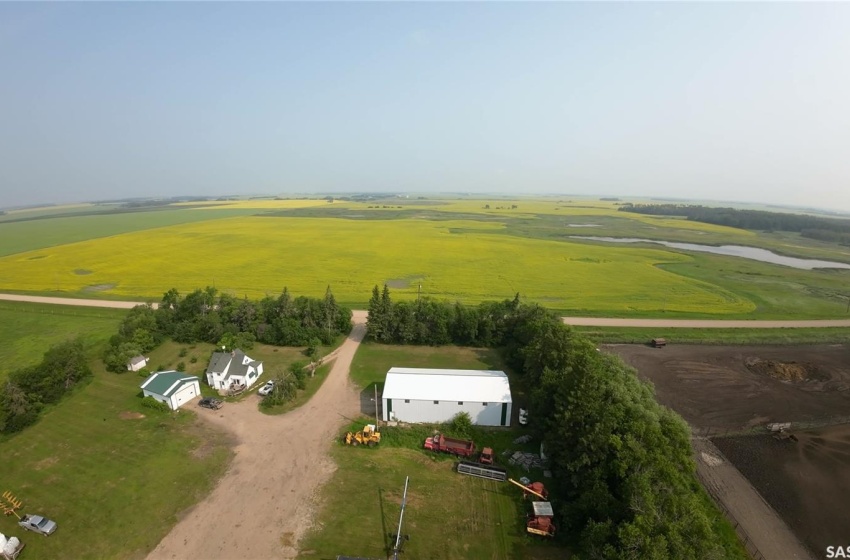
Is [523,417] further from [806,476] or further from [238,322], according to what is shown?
[238,322]

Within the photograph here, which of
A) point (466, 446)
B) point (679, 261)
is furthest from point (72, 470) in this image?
point (679, 261)

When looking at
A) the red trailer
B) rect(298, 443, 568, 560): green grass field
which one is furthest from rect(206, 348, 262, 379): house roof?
the red trailer

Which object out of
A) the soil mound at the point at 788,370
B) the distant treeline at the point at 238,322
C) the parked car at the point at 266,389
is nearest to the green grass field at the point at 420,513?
the parked car at the point at 266,389

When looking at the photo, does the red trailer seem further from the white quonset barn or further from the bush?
the bush

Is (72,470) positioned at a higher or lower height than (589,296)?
lower

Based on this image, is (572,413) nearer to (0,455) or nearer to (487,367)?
(487,367)

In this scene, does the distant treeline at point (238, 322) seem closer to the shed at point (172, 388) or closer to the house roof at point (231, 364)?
the house roof at point (231, 364)
